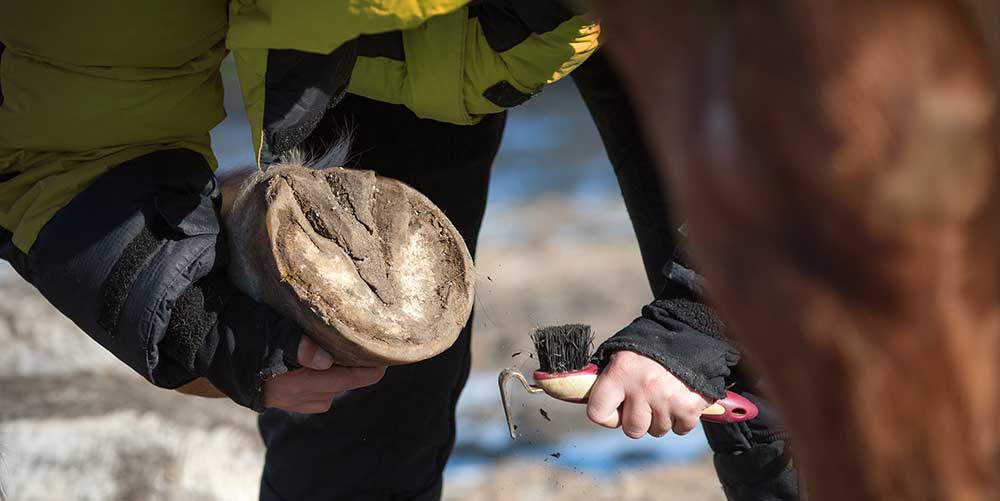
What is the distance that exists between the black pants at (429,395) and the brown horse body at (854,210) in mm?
847

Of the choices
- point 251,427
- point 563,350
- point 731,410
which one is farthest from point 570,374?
point 251,427

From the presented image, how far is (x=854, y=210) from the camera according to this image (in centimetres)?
40

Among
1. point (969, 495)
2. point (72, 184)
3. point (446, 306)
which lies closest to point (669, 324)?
point (446, 306)

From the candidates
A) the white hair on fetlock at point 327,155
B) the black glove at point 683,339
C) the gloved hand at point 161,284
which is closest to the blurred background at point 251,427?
the white hair on fetlock at point 327,155

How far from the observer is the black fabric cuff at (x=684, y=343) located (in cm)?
117

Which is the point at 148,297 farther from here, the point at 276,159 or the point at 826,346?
the point at 826,346

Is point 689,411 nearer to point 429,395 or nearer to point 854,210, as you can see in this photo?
point 429,395

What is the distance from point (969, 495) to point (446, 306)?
27.1 inches

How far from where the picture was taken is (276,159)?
109 cm

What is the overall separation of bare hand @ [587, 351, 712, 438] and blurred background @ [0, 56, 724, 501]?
0.46 m

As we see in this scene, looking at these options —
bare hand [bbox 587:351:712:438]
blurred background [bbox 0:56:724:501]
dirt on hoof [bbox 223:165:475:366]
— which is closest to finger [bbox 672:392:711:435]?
bare hand [bbox 587:351:712:438]

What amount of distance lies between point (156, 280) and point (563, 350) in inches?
16.5

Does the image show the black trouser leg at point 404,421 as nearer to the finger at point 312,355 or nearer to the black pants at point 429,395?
the black pants at point 429,395

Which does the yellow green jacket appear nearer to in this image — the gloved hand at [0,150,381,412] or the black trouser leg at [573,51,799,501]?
the gloved hand at [0,150,381,412]
